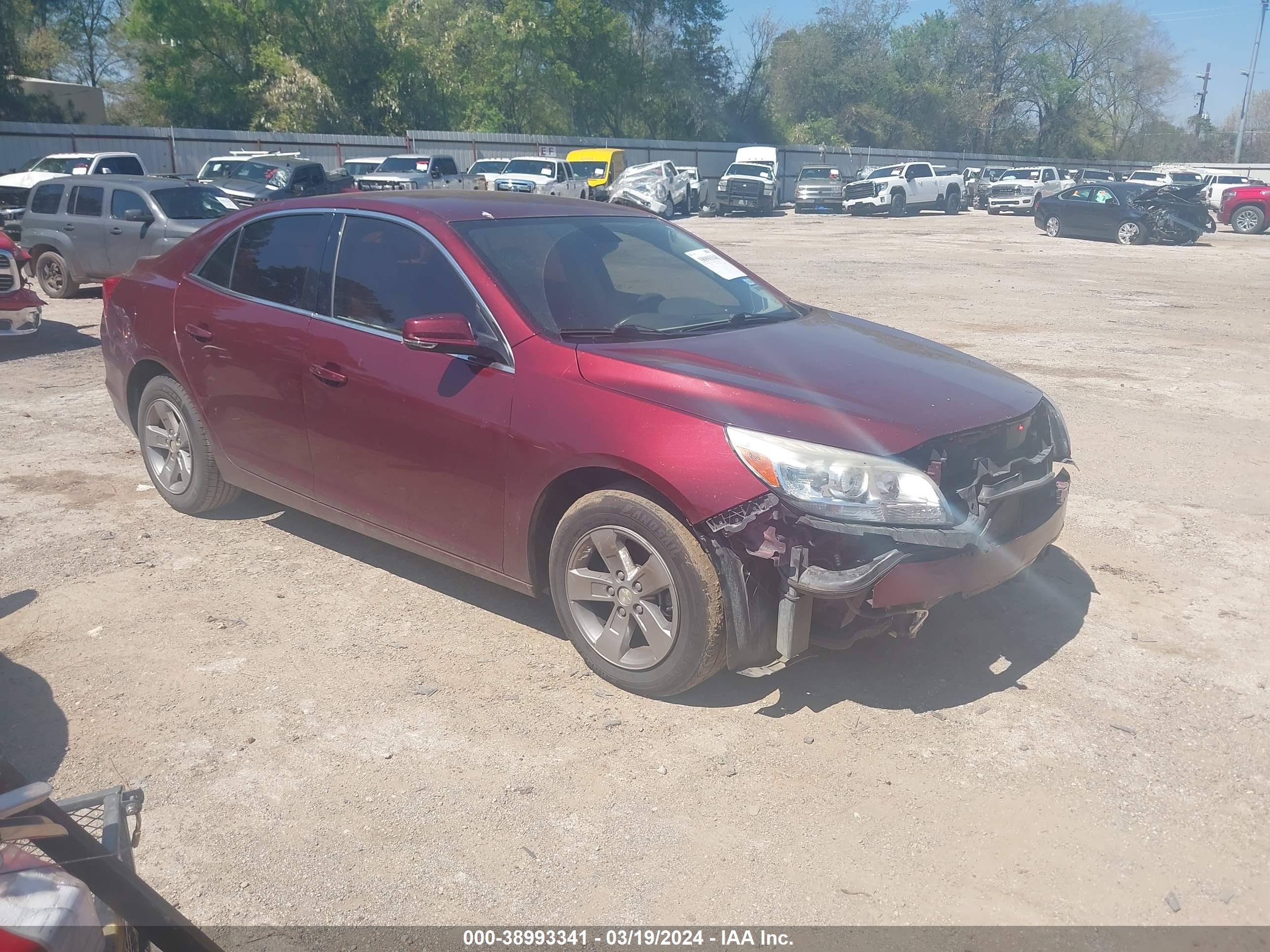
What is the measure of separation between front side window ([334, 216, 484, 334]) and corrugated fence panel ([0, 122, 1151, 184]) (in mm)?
29981

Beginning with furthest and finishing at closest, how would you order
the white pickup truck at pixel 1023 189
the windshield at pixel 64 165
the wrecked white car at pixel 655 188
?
the white pickup truck at pixel 1023 189
the wrecked white car at pixel 655 188
the windshield at pixel 64 165

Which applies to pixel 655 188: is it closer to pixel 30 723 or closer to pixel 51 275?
pixel 51 275

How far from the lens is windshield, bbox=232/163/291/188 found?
23.3 metres

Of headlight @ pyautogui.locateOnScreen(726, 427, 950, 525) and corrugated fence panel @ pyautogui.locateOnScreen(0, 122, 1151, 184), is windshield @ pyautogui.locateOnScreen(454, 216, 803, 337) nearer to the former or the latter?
headlight @ pyautogui.locateOnScreen(726, 427, 950, 525)

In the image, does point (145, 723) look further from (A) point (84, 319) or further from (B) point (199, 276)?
(A) point (84, 319)

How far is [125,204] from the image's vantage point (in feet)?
46.7

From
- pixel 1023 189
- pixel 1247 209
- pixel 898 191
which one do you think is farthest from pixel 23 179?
pixel 1023 189

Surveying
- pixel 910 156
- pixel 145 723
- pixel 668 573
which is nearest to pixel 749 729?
pixel 668 573

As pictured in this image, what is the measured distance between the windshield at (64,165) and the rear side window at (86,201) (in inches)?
383

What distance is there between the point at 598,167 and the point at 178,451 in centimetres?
3205

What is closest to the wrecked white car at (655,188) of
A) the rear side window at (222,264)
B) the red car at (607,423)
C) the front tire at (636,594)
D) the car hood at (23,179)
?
the car hood at (23,179)

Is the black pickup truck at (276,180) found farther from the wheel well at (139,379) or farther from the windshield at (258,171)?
the wheel well at (139,379)

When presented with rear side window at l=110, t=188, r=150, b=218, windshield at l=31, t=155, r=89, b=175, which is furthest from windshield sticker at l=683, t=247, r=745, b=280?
windshield at l=31, t=155, r=89, b=175

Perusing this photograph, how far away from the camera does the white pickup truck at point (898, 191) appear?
40.2 metres
